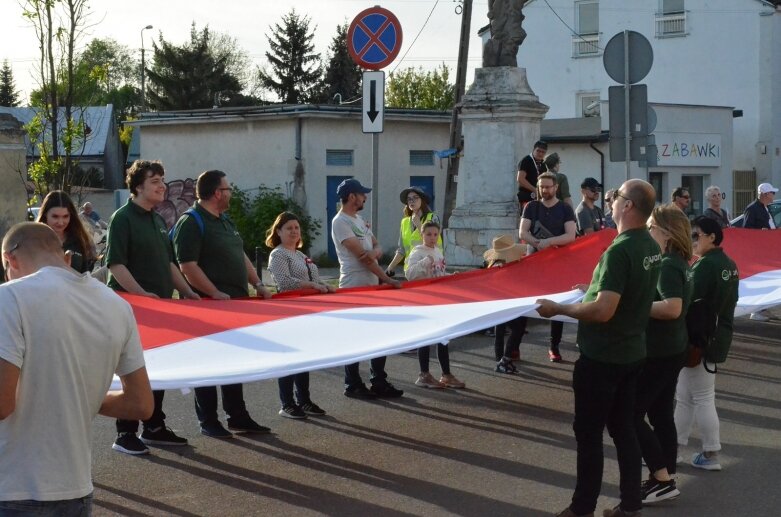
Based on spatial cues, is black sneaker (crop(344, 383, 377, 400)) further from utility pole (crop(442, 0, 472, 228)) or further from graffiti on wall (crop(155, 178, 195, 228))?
graffiti on wall (crop(155, 178, 195, 228))

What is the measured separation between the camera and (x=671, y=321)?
7.42 m

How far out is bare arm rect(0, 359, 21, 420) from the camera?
4.07m

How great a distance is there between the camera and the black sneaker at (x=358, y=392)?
10.9m

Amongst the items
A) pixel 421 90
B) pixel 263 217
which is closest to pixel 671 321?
pixel 263 217

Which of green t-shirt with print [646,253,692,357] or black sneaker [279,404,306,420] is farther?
black sneaker [279,404,306,420]

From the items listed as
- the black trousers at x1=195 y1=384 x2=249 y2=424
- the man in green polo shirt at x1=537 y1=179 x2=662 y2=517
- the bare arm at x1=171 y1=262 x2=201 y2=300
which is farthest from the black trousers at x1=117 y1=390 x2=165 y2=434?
the man in green polo shirt at x1=537 y1=179 x2=662 y2=517

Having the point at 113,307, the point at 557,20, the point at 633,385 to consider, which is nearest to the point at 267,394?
the point at 633,385

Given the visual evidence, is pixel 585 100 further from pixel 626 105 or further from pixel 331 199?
pixel 626 105

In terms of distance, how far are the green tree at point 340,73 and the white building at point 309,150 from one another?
4095 cm

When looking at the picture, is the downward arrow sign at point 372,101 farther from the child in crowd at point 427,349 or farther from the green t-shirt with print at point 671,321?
the green t-shirt with print at point 671,321

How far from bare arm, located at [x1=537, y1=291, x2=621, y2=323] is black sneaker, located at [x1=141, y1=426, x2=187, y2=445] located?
3681 mm

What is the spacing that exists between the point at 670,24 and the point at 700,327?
40048 millimetres

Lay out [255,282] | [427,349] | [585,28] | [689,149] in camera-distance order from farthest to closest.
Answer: [585,28], [689,149], [427,349], [255,282]

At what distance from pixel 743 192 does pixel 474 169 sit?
2649 cm
